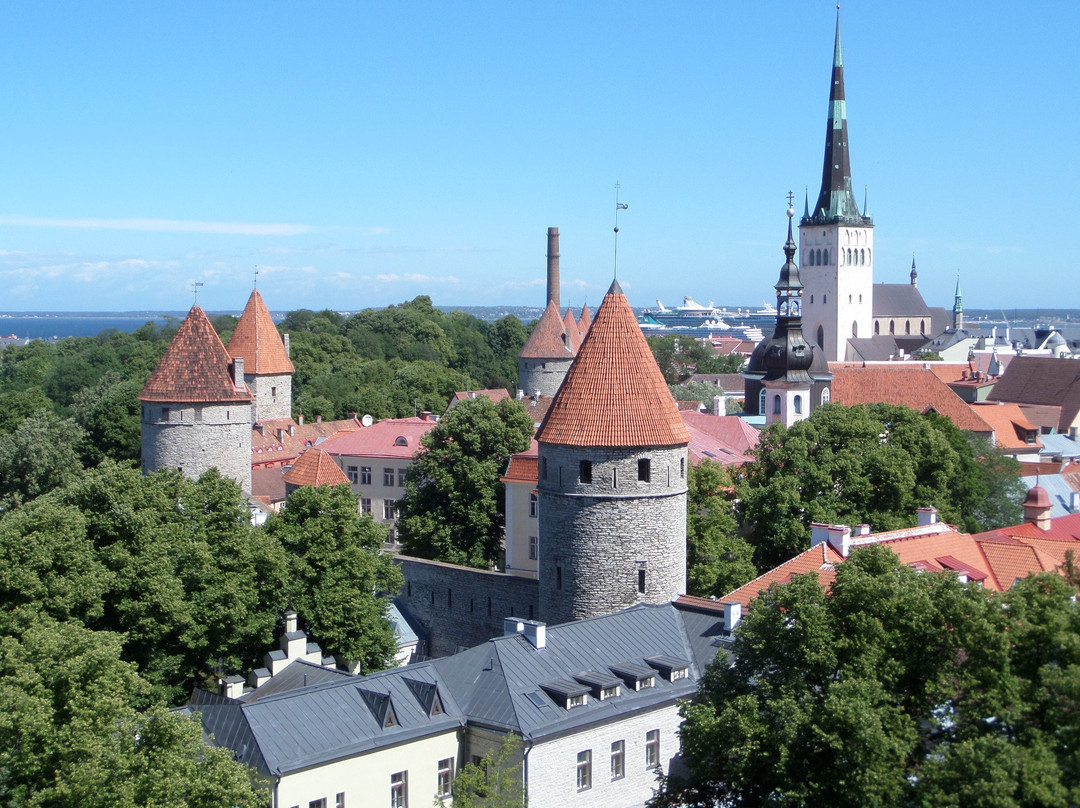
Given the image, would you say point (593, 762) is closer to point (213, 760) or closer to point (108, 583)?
point (213, 760)

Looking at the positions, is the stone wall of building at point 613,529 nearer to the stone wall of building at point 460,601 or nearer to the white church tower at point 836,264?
the stone wall of building at point 460,601

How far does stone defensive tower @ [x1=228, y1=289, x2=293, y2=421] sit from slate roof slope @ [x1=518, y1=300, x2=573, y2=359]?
17379mm

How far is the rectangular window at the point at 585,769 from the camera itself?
22484 millimetres

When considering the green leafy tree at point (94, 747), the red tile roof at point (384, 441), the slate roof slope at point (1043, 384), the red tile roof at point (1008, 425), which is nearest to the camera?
the green leafy tree at point (94, 747)

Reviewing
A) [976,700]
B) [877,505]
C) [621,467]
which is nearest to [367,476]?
[877,505]

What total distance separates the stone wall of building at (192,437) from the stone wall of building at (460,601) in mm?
8644

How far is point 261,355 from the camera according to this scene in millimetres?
55844

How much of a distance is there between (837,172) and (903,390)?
137 ft

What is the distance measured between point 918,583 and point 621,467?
10.8 metres

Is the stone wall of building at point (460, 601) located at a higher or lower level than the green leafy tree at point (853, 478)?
lower

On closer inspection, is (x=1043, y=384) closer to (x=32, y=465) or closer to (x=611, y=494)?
(x=32, y=465)

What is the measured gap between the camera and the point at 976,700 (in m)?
16.0

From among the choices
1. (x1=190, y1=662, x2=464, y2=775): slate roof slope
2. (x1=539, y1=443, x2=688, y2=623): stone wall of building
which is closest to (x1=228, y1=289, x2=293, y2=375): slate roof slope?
(x1=539, y1=443, x2=688, y2=623): stone wall of building

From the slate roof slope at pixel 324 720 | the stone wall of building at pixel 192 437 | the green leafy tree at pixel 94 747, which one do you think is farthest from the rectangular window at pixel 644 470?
the stone wall of building at pixel 192 437
